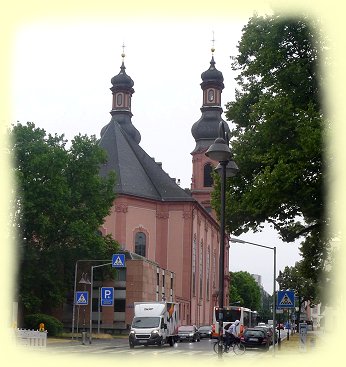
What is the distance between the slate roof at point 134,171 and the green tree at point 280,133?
159 feet

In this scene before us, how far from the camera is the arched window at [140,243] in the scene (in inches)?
3157

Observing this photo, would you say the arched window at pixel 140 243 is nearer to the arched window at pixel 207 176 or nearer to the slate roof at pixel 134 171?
the slate roof at pixel 134 171

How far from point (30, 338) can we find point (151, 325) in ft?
27.7

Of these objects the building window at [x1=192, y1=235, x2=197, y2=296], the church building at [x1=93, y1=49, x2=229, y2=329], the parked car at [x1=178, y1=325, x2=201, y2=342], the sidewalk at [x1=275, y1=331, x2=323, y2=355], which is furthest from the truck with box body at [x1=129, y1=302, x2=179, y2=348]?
the building window at [x1=192, y1=235, x2=197, y2=296]

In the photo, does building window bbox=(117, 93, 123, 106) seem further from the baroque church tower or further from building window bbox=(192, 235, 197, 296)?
building window bbox=(192, 235, 197, 296)

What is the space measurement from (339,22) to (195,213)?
60139mm

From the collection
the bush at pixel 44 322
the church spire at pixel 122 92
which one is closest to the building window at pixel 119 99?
the church spire at pixel 122 92

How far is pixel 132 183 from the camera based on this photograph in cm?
8125

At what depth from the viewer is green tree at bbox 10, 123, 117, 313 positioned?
5216 cm

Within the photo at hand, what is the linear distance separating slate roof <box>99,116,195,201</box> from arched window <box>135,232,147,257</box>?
4.28 m

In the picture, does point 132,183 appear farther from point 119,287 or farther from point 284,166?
point 284,166

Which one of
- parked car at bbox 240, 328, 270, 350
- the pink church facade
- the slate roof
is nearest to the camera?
parked car at bbox 240, 328, 270, 350

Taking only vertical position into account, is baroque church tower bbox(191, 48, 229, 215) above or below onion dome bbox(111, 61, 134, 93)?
below

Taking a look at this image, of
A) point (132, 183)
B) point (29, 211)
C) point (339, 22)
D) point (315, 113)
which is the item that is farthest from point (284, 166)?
point (132, 183)
